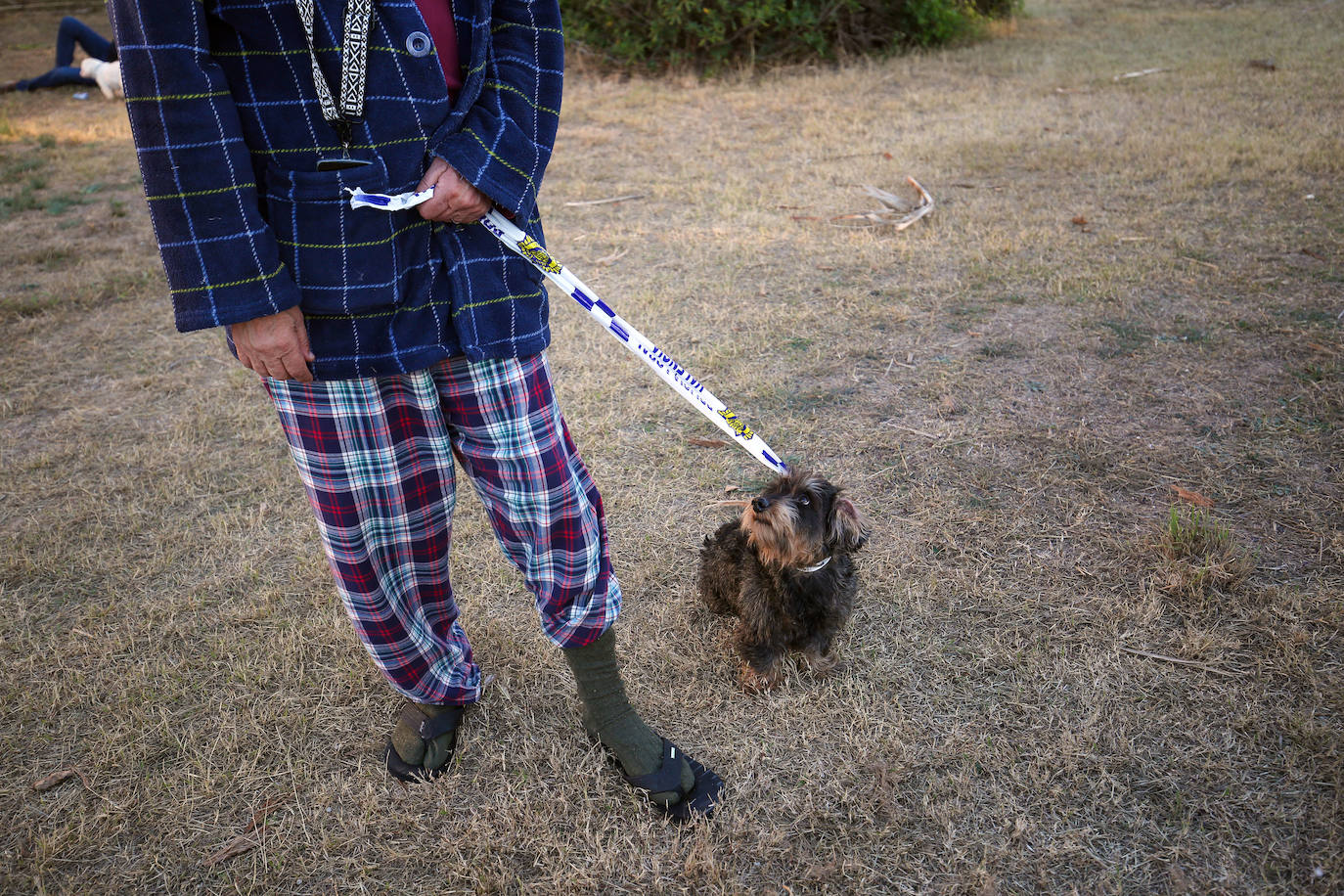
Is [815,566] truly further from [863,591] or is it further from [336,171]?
[336,171]

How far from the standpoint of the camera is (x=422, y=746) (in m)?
2.52

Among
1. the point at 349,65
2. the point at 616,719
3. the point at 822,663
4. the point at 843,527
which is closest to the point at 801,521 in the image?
the point at 843,527

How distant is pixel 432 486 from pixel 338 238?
0.64 metres

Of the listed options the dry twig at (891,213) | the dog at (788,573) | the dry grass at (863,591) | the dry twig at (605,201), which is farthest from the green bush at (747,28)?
the dog at (788,573)

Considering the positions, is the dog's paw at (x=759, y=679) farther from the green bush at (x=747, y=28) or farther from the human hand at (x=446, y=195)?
the green bush at (x=747, y=28)

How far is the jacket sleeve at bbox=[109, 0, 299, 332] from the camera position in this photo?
1.48 meters

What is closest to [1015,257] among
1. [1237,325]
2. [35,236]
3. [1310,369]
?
[1237,325]

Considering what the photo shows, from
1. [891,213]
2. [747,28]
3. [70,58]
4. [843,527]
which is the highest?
[70,58]

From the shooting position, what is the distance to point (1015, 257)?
563 centimetres

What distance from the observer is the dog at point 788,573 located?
2500mm

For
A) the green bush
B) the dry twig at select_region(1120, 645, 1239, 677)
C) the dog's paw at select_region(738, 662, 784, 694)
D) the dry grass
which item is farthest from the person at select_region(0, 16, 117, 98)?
the dry twig at select_region(1120, 645, 1239, 677)

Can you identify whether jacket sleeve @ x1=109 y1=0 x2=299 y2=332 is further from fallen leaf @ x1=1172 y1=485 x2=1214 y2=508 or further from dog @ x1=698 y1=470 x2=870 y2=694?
fallen leaf @ x1=1172 y1=485 x2=1214 y2=508

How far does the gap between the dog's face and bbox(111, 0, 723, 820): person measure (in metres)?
0.54

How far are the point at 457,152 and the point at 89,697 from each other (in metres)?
2.34
